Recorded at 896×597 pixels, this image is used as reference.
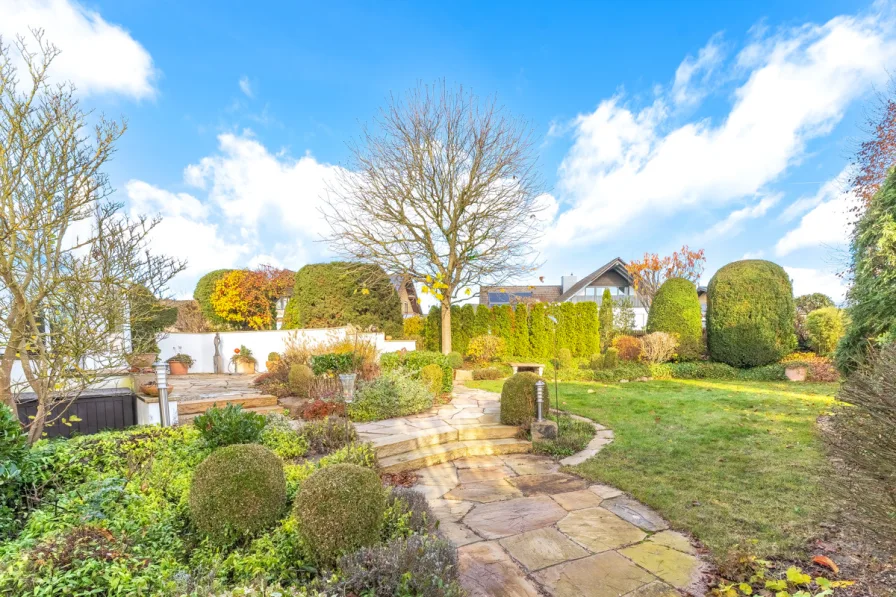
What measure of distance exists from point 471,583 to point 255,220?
6.58m

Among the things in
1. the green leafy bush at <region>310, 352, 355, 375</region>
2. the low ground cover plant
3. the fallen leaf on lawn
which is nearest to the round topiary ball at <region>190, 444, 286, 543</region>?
the low ground cover plant

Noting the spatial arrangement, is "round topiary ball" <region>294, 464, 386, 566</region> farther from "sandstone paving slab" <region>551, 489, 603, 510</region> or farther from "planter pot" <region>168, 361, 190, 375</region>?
"planter pot" <region>168, 361, 190, 375</region>

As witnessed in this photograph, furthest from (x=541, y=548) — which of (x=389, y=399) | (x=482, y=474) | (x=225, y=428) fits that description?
(x=389, y=399)

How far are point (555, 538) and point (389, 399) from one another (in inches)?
144

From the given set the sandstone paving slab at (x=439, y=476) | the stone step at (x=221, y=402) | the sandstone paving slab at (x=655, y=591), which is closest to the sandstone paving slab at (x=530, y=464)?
the sandstone paving slab at (x=439, y=476)

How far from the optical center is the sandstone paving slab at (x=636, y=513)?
320 cm

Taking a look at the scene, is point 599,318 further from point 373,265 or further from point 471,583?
point 471,583

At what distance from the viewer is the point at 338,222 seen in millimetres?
11898

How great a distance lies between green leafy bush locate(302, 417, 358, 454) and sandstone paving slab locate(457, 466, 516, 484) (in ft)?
4.41

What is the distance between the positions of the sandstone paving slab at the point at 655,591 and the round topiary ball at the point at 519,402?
321cm

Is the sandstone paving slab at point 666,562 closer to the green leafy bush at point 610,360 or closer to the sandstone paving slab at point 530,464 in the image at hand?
the sandstone paving slab at point 530,464

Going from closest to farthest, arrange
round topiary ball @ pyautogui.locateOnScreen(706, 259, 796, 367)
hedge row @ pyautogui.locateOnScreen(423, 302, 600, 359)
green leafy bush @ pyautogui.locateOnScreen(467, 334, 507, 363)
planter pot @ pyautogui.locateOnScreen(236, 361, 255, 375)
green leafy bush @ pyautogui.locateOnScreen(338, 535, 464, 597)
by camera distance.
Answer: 1. green leafy bush @ pyautogui.locateOnScreen(338, 535, 464, 597)
2. round topiary ball @ pyautogui.locateOnScreen(706, 259, 796, 367)
3. planter pot @ pyautogui.locateOnScreen(236, 361, 255, 375)
4. green leafy bush @ pyautogui.locateOnScreen(467, 334, 507, 363)
5. hedge row @ pyautogui.locateOnScreen(423, 302, 600, 359)

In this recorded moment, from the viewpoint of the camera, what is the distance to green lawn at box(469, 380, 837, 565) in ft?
9.89

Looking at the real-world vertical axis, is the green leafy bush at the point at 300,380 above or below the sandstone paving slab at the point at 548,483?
above
